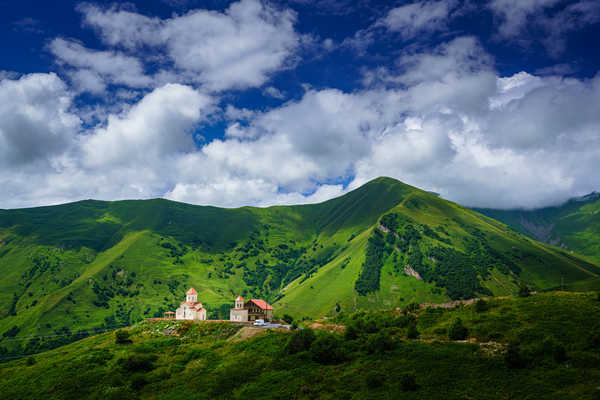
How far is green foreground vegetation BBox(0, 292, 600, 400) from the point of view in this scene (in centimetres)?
4975

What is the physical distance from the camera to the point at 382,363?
59562 mm

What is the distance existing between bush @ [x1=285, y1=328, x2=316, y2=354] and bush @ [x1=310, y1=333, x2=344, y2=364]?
349 cm

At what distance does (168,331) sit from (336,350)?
62.3 m

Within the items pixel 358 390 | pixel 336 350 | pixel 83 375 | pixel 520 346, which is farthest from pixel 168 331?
pixel 520 346

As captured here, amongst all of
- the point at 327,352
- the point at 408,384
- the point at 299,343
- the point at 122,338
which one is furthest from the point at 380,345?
the point at 122,338

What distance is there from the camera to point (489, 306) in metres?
82.8

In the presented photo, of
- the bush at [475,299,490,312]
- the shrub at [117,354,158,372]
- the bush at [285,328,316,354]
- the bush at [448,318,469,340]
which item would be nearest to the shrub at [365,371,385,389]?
the bush at [448,318,469,340]

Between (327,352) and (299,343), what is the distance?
865 centimetres

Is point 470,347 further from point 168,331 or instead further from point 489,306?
point 168,331

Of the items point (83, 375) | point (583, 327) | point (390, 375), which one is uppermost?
point (583, 327)

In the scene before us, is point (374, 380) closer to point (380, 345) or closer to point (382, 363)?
point (382, 363)

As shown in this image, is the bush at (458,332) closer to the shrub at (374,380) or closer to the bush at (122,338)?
the shrub at (374,380)

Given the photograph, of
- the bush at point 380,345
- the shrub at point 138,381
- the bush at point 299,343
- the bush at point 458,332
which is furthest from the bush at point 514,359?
the shrub at point 138,381

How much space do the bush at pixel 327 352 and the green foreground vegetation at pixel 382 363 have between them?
18 cm
